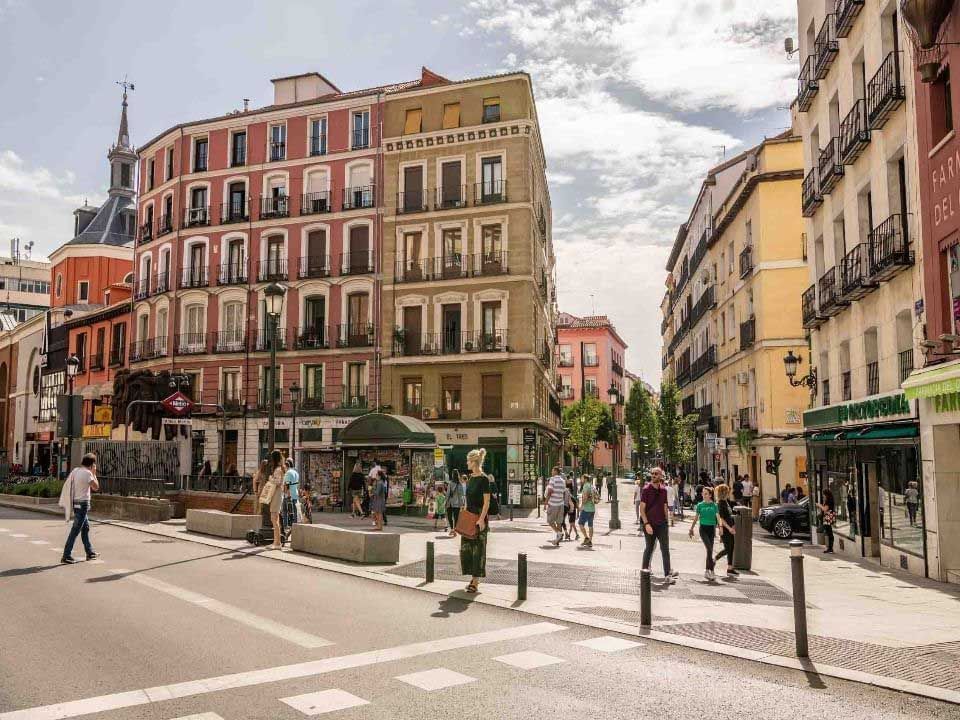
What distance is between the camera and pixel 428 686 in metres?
6.47

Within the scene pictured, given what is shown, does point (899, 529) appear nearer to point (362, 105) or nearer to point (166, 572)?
point (166, 572)

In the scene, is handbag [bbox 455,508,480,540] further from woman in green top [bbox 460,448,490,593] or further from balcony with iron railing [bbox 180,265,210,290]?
balcony with iron railing [bbox 180,265,210,290]

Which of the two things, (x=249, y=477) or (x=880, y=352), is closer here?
(x=880, y=352)

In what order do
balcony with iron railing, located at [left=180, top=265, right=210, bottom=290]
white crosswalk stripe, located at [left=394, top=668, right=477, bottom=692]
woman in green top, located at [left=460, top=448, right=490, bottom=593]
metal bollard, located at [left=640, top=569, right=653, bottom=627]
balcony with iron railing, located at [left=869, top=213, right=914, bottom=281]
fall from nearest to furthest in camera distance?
white crosswalk stripe, located at [left=394, top=668, right=477, bottom=692], metal bollard, located at [left=640, top=569, right=653, bottom=627], woman in green top, located at [left=460, top=448, right=490, bottom=593], balcony with iron railing, located at [left=869, top=213, right=914, bottom=281], balcony with iron railing, located at [left=180, top=265, right=210, bottom=290]

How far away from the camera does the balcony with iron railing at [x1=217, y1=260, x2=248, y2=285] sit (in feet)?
137

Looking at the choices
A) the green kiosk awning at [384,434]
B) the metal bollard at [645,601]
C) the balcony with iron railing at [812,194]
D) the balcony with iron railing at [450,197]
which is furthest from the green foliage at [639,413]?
the metal bollard at [645,601]

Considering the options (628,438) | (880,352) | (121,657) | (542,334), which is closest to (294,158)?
(542,334)

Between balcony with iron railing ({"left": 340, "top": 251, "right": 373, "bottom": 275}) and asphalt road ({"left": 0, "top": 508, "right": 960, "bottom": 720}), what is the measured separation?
29190 mm

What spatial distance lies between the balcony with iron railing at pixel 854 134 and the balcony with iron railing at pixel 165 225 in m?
35.6

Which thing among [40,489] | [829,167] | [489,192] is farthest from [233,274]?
[829,167]

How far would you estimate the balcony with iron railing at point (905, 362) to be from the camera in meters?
15.8

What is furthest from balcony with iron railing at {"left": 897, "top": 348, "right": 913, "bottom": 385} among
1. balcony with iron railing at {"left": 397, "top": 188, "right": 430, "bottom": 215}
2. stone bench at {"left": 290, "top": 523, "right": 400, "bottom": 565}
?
balcony with iron railing at {"left": 397, "top": 188, "right": 430, "bottom": 215}

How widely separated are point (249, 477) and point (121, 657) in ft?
49.3

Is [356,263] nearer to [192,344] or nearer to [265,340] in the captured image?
[265,340]
